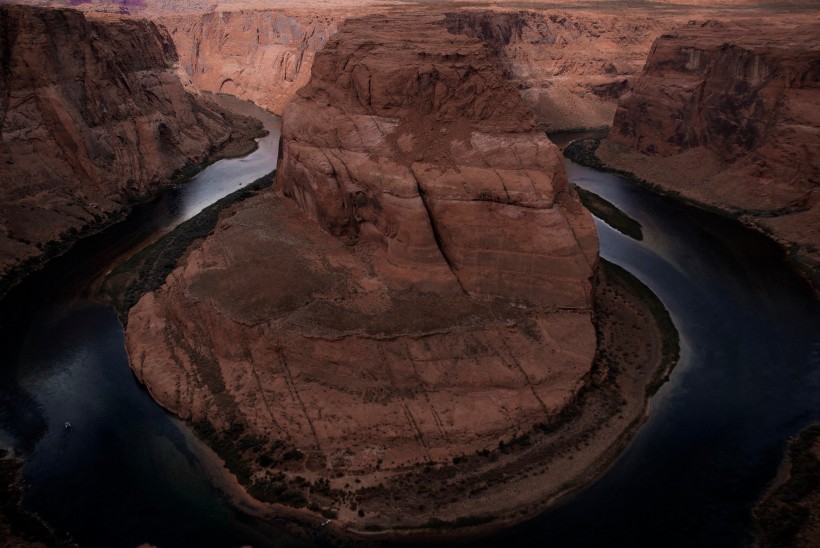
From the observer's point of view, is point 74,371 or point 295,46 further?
point 295,46

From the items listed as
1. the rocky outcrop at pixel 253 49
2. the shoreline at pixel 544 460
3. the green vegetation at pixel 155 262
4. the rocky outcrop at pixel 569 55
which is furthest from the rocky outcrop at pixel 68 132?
the rocky outcrop at pixel 569 55

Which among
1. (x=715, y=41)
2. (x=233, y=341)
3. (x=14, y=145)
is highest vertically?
(x=715, y=41)

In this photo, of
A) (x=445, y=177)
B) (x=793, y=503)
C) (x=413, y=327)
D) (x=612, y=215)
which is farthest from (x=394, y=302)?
(x=612, y=215)

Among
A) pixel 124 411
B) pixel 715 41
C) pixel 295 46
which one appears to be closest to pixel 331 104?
pixel 124 411

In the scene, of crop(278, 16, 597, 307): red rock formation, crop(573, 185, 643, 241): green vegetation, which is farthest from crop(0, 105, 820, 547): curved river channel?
crop(278, 16, 597, 307): red rock formation

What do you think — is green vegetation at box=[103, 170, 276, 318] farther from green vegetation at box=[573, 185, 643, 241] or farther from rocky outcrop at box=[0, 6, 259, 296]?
green vegetation at box=[573, 185, 643, 241]

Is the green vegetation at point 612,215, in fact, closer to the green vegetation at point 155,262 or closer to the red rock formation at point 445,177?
the red rock formation at point 445,177

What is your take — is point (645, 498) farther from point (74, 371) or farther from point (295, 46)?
point (295, 46)
